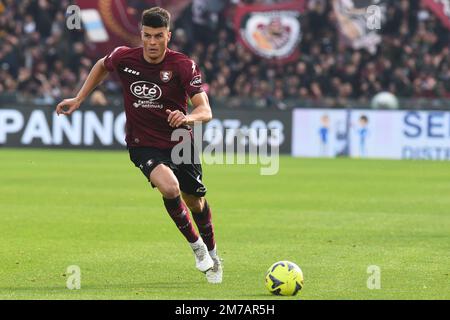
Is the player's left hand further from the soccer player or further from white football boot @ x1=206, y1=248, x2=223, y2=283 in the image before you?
white football boot @ x1=206, y1=248, x2=223, y2=283

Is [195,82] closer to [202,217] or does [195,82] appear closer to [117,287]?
[202,217]

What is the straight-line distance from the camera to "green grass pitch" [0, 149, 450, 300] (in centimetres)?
938

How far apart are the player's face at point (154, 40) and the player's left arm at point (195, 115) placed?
51 centimetres

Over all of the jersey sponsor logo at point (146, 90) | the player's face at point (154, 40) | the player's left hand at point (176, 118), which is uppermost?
the player's face at point (154, 40)

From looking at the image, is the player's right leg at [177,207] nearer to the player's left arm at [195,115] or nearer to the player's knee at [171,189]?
the player's knee at [171,189]

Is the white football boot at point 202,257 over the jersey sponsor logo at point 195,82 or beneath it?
beneath

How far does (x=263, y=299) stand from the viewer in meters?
8.59

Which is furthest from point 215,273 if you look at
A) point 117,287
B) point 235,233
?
point 235,233

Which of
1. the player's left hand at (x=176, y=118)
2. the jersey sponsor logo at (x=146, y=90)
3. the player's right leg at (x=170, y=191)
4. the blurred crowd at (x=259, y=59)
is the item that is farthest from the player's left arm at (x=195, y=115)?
the blurred crowd at (x=259, y=59)

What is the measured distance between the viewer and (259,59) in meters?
32.1

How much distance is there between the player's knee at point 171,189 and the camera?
955 centimetres

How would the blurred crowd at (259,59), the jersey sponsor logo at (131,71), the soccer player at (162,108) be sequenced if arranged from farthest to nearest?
the blurred crowd at (259,59), the jersey sponsor logo at (131,71), the soccer player at (162,108)

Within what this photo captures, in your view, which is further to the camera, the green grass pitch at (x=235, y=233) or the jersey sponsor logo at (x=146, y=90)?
the jersey sponsor logo at (x=146, y=90)
